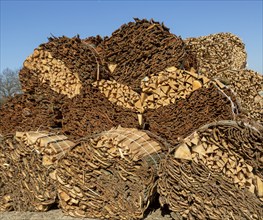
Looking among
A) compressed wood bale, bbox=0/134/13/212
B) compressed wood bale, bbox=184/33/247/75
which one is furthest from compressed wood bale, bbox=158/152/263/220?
compressed wood bale, bbox=184/33/247/75

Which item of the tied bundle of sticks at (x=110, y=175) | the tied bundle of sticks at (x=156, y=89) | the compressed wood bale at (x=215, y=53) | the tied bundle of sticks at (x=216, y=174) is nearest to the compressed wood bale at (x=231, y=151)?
the tied bundle of sticks at (x=216, y=174)

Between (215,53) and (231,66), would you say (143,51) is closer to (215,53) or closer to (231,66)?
(215,53)

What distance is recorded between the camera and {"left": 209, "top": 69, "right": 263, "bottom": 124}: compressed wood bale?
623cm

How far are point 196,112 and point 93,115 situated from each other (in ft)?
5.04

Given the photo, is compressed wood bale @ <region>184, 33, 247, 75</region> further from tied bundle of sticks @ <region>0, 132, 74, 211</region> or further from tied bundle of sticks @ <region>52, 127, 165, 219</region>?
tied bundle of sticks @ <region>0, 132, 74, 211</region>

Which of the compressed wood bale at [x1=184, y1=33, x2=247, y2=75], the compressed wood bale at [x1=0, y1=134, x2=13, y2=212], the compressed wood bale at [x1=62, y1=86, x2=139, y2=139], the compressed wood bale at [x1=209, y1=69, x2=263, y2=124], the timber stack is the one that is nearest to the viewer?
the timber stack

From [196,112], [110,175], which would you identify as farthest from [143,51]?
[110,175]

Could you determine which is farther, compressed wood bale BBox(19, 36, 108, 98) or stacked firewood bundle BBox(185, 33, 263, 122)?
stacked firewood bundle BBox(185, 33, 263, 122)

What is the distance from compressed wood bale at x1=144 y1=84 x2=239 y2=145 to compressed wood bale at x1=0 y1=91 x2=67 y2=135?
5.82 ft

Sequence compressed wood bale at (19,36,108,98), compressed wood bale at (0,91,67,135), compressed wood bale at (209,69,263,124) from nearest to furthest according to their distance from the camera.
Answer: compressed wood bale at (19,36,108,98) < compressed wood bale at (0,91,67,135) < compressed wood bale at (209,69,263,124)

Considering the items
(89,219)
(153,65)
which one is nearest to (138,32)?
(153,65)

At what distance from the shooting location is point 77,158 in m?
4.48

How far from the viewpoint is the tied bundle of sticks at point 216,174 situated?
10.9 ft

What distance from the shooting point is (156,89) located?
16.0 feet
